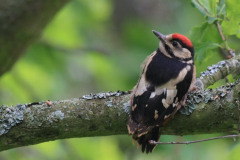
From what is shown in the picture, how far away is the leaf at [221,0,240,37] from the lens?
308 centimetres

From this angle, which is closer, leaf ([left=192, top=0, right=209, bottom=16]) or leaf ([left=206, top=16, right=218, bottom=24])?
leaf ([left=206, top=16, right=218, bottom=24])

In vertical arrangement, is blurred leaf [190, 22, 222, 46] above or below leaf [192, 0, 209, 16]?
below

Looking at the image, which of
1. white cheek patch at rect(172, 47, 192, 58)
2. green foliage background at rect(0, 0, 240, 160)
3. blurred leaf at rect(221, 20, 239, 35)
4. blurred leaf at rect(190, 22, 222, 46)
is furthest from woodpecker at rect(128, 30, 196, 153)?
green foliage background at rect(0, 0, 240, 160)

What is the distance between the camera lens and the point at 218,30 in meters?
3.24

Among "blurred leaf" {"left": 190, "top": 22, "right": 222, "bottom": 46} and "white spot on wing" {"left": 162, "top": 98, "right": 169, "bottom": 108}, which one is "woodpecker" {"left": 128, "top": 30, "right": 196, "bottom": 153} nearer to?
"white spot on wing" {"left": 162, "top": 98, "right": 169, "bottom": 108}

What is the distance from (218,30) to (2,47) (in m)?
2.60

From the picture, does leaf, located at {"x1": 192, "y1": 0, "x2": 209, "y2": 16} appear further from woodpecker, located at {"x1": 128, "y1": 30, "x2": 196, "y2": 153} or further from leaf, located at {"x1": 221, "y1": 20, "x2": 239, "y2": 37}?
woodpecker, located at {"x1": 128, "y1": 30, "x2": 196, "y2": 153}

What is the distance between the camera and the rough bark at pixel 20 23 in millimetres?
3646

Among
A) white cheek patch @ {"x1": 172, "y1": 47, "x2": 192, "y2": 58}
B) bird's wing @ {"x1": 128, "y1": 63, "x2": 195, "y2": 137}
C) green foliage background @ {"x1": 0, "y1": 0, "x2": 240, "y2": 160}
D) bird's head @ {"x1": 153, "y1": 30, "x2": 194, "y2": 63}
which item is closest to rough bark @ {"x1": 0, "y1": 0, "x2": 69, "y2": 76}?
green foliage background @ {"x1": 0, "y1": 0, "x2": 240, "y2": 160}

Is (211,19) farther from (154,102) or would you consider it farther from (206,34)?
(154,102)

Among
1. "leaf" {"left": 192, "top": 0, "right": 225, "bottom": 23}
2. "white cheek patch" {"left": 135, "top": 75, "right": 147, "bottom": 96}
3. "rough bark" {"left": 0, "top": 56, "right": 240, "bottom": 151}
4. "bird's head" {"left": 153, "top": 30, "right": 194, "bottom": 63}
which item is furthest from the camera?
"leaf" {"left": 192, "top": 0, "right": 225, "bottom": 23}

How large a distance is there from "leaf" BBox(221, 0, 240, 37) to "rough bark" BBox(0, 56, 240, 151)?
85cm

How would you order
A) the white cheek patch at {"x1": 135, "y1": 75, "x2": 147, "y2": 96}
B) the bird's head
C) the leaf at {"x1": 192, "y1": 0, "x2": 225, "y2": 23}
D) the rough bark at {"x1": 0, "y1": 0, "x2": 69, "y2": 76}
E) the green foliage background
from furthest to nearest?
the green foliage background → the rough bark at {"x1": 0, "y1": 0, "x2": 69, "y2": 76} → the leaf at {"x1": 192, "y1": 0, "x2": 225, "y2": 23} → the bird's head → the white cheek patch at {"x1": 135, "y1": 75, "x2": 147, "y2": 96}

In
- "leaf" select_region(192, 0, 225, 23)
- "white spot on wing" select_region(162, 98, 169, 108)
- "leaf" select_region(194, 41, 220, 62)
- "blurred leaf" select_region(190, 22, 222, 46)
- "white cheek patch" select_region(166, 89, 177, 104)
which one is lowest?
"white spot on wing" select_region(162, 98, 169, 108)
